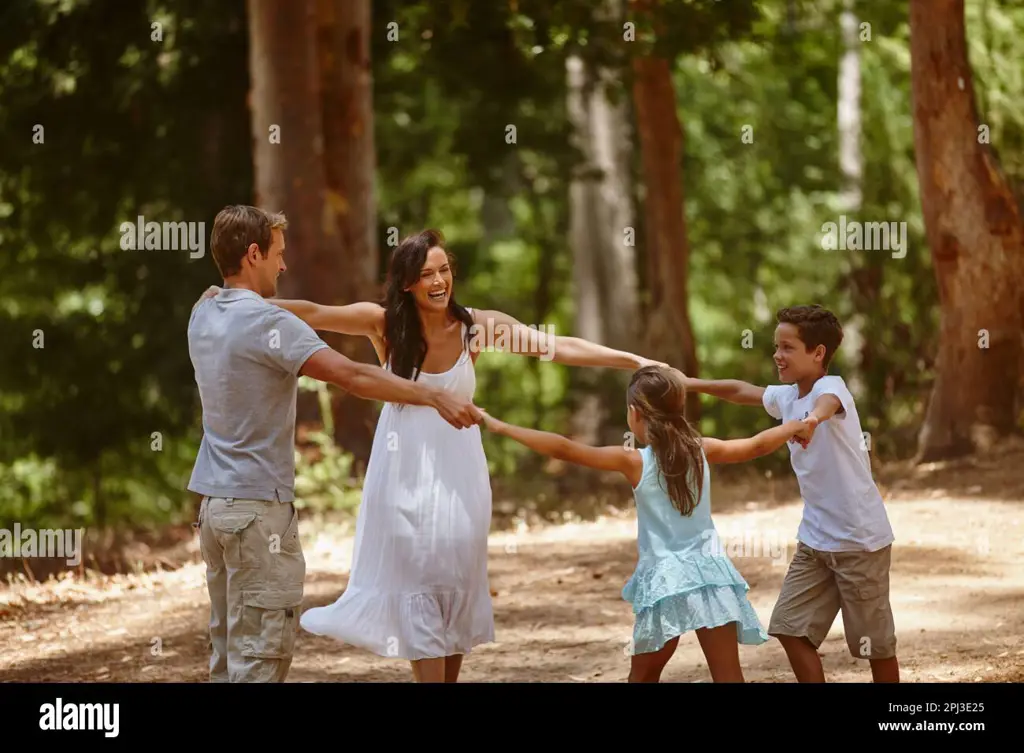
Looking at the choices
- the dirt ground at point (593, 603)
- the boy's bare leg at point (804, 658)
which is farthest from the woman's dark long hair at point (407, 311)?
the dirt ground at point (593, 603)

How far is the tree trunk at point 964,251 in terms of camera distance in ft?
41.1

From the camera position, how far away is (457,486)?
5.86 m

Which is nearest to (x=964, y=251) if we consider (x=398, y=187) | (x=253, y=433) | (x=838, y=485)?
(x=838, y=485)

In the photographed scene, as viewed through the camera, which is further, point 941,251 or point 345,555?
point 941,251

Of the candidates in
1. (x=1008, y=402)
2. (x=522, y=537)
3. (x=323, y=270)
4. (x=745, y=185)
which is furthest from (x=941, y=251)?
(x=745, y=185)

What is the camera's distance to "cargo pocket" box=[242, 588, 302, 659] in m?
5.50

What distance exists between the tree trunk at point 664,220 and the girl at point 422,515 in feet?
30.9

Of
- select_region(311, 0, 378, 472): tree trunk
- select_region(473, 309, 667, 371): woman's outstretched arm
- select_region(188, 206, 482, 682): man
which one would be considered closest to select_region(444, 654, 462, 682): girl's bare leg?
select_region(188, 206, 482, 682): man

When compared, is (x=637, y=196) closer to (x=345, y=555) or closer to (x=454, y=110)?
(x=454, y=110)

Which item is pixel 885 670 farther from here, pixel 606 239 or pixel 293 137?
pixel 606 239

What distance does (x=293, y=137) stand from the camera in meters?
13.2

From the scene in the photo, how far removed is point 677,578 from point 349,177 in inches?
339
